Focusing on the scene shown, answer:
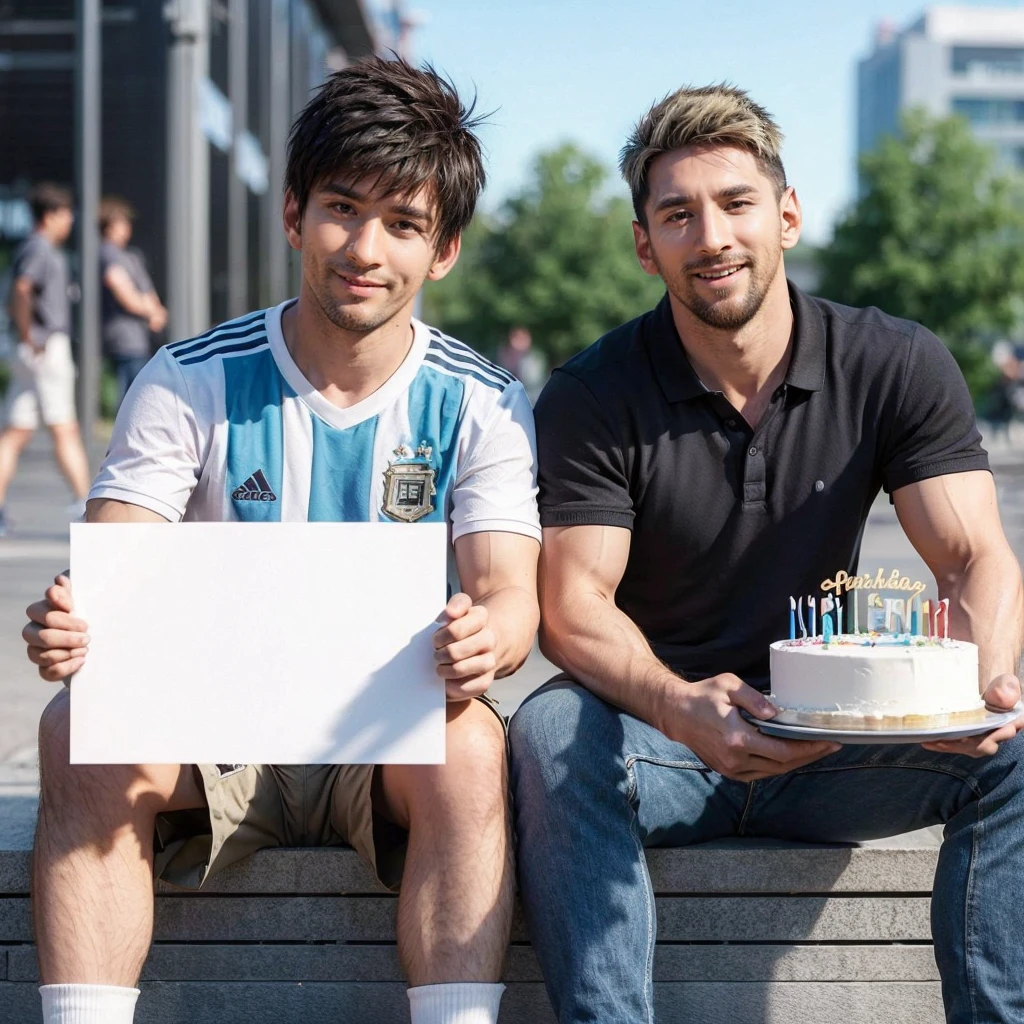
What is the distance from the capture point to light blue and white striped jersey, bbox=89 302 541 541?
312cm

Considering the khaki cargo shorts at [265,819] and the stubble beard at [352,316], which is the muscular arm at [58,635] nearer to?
the khaki cargo shorts at [265,819]

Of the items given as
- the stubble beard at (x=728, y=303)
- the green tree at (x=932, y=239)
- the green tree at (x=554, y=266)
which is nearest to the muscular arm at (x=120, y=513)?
the stubble beard at (x=728, y=303)

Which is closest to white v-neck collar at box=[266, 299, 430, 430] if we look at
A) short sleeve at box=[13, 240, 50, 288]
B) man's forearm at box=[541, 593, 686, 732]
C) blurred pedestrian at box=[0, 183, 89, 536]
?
man's forearm at box=[541, 593, 686, 732]

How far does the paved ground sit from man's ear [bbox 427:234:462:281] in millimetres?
1496

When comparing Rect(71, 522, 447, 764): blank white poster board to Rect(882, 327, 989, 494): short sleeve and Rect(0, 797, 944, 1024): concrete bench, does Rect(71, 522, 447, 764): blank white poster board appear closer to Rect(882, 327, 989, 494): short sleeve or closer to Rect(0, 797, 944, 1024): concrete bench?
Rect(0, 797, 944, 1024): concrete bench

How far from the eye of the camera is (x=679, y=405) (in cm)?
335

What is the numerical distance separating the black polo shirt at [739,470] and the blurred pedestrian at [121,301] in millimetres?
9035

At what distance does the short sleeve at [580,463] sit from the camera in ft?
10.7

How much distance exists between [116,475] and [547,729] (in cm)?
98

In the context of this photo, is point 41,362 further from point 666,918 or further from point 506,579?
point 666,918

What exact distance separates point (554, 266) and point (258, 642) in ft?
226

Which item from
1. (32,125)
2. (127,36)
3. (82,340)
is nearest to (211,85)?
(127,36)

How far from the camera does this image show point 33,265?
995cm

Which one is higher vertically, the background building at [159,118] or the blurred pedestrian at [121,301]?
the background building at [159,118]
